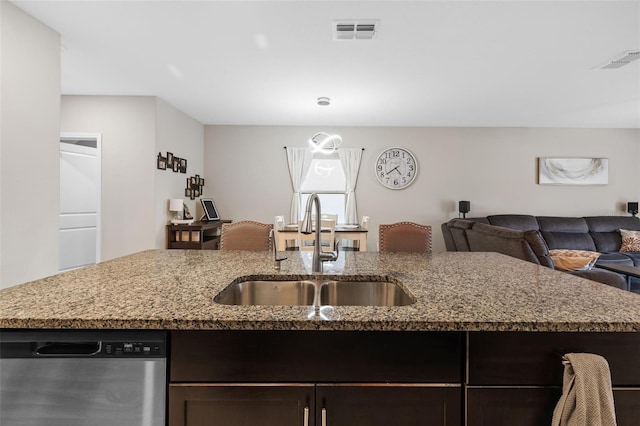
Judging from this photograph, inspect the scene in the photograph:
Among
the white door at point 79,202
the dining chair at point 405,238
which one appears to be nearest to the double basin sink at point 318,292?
the dining chair at point 405,238

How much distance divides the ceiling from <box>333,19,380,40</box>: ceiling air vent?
0.20 ft

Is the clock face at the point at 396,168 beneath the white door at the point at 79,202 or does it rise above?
above

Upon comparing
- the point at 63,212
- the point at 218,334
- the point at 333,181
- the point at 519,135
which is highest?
the point at 519,135

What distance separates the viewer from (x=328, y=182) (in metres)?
5.72

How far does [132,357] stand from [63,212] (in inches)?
156

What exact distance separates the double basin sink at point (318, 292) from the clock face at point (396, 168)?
441cm

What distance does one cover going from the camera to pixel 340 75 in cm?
335

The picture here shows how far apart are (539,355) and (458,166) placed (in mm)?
5208

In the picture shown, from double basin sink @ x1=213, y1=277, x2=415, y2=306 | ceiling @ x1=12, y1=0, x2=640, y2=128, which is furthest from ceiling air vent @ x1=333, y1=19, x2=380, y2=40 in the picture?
double basin sink @ x1=213, y1=277, x2=415, y2=306

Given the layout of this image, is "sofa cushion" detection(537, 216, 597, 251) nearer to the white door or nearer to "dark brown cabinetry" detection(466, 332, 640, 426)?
"dark brown cabinetry" detection(466, 332, 640, 426)

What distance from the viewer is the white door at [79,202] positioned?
3883mm

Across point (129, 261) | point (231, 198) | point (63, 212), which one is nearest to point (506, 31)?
point (129, 261)

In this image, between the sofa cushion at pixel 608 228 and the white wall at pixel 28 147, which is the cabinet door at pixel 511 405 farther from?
the sofa cushion at pixel 608 228

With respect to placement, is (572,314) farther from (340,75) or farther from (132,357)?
(340,75)
